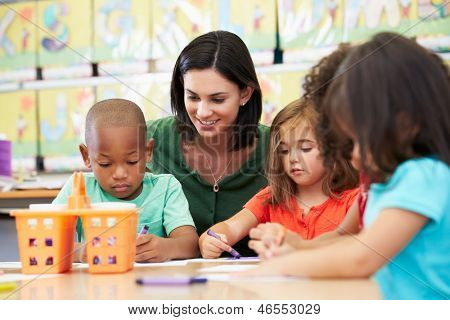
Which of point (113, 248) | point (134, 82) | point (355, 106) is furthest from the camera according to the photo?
point (134, 82)

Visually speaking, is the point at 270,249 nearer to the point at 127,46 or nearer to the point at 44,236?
the point at 44,236

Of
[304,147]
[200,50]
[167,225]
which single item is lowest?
[167,225]

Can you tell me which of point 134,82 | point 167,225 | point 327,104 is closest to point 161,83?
point 134,82

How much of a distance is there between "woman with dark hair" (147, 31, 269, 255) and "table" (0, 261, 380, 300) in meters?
0.26

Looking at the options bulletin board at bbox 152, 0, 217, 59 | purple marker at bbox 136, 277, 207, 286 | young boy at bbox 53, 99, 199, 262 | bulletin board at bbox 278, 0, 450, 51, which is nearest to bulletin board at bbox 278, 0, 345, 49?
bulletin board at bbox 278, 0, 450, 51

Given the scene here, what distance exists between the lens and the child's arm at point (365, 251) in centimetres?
40

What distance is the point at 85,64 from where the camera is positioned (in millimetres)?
716

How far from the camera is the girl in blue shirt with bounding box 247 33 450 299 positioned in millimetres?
399

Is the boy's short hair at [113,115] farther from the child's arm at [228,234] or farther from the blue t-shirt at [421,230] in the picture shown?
the blue t-shirt at [421,230]

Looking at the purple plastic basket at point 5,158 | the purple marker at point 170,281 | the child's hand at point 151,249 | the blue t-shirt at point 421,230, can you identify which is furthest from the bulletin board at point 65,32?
the blue t-shirt at point 421,230

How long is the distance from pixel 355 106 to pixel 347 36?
0.22 metres

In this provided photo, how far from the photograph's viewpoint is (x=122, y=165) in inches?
26.4

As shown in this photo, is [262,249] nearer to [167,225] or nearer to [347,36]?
[347,36]

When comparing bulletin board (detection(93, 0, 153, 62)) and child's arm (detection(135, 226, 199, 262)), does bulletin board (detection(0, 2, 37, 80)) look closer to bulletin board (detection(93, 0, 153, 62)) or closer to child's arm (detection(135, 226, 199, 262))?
bulletin board (detection(93, 0, 153, 62))
